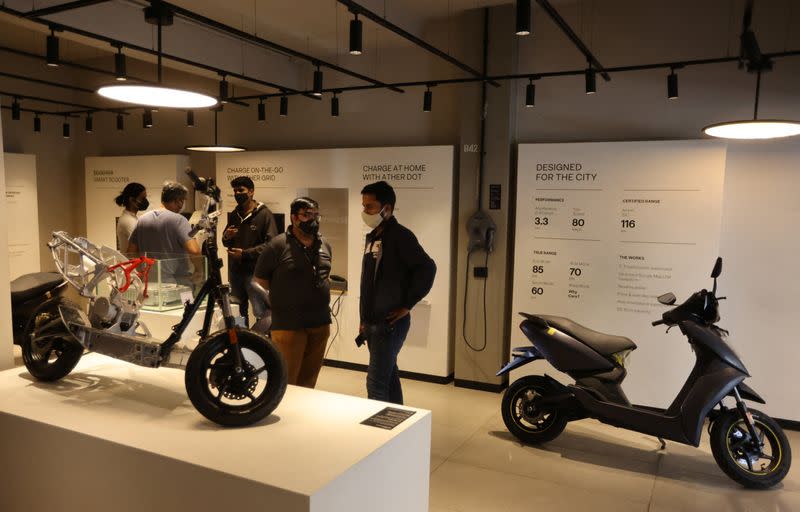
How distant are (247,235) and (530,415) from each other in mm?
2669

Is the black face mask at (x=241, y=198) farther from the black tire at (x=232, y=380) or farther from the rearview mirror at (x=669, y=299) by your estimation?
the rearview mirror at (x=669, y=299)

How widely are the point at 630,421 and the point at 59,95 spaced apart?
774 centimetres

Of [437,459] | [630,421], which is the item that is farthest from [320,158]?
[630,421]

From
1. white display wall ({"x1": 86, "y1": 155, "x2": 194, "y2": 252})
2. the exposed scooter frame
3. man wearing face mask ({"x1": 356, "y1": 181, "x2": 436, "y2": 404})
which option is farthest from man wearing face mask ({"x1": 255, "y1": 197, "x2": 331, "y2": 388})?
white display wall ({"x1": 86, "y1": 155, "x2": 194, "y2": 252})

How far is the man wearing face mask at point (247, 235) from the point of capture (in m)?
4.90

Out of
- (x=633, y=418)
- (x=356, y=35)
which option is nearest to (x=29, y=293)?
(x=356, y=35)

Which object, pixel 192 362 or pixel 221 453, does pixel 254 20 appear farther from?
pixel 221 453

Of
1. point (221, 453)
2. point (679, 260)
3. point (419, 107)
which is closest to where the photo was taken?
point (221, 453)

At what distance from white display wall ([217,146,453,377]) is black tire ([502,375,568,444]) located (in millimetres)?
1403

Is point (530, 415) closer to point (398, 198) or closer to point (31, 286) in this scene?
point (398, 198)

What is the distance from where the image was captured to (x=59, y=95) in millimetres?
7750

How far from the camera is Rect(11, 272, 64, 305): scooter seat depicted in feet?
16.1

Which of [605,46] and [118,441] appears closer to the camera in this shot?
[118,441]

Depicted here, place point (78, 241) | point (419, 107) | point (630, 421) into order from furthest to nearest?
point (419, 107) < point (630, 421) < point (78, 241)
